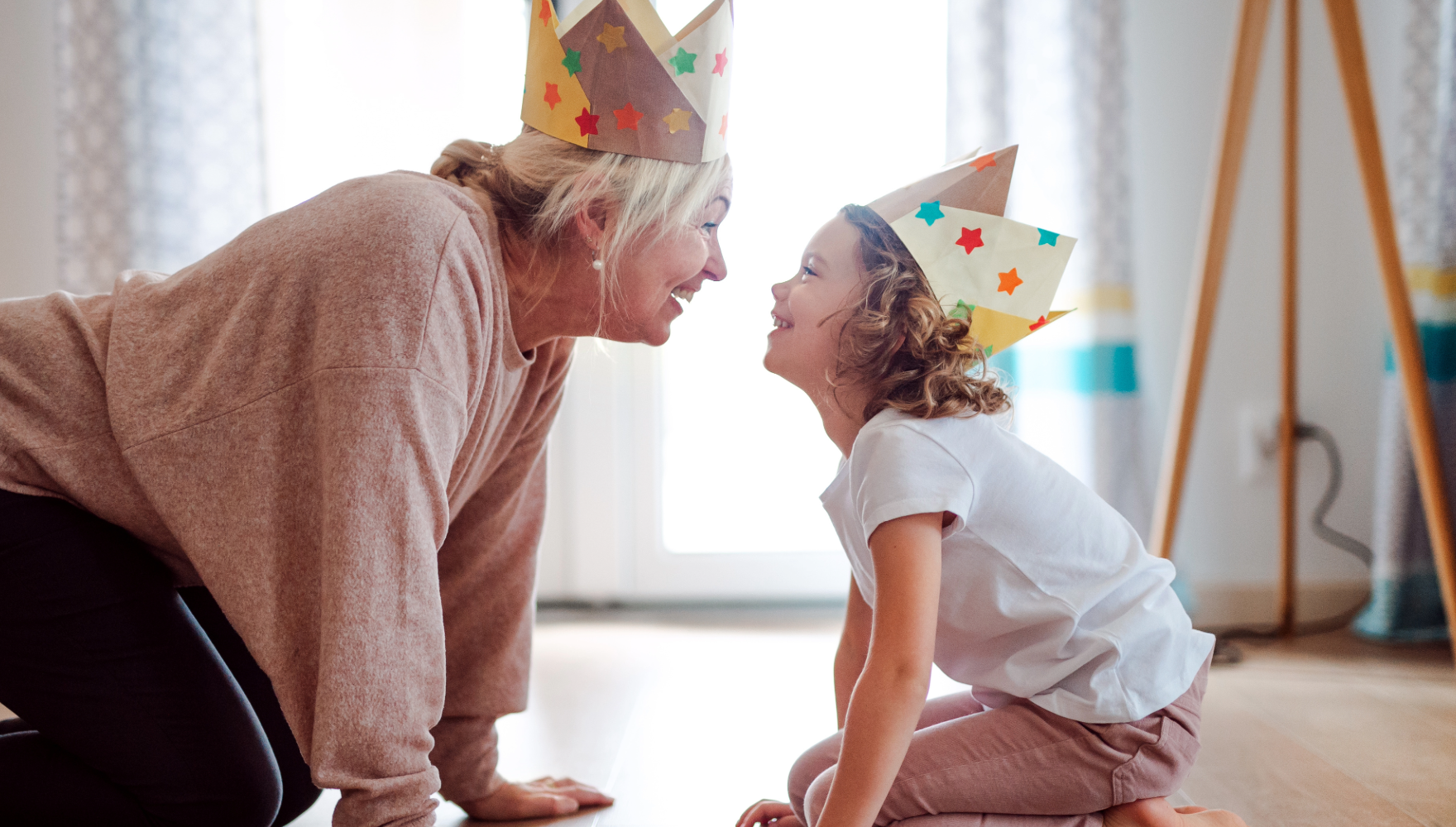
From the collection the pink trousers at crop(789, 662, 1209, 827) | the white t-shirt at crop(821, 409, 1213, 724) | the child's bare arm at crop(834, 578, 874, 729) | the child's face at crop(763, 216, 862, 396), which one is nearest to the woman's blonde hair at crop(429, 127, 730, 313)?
the child's face at crop(763, 216, 862, 396)

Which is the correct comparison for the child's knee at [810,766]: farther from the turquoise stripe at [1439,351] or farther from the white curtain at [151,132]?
the white curtain at [151,132]

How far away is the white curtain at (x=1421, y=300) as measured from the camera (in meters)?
1.86

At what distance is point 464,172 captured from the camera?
42.8 inches

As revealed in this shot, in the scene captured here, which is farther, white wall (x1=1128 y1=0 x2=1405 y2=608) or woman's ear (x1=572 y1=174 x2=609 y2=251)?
white wall (x1=1128 y1=0 x2=1405 y2=608)

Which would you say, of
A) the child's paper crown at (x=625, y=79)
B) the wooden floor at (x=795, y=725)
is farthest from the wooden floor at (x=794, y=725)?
the child's paper crown at (x=625, y=79)

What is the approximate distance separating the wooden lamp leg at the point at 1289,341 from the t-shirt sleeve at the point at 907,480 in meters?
1.40

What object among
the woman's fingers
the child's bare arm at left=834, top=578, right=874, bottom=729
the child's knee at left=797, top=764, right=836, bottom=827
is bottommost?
the woman's fingers

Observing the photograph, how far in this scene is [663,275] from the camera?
108cm

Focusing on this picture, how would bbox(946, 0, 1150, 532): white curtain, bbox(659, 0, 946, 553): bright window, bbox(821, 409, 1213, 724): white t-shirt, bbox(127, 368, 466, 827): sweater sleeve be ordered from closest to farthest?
bbox(127, 368, 466, 827): sweater sleeve
bbox(821, 409, 1213, 724): white t-shirt
bbox(946, 0, 1150, 532): white curtain
bbox(659, 0, 946, 553): bright window

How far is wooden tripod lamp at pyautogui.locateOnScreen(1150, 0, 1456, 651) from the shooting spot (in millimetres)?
1651

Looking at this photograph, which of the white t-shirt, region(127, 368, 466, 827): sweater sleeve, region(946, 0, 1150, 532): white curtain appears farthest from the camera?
region(946, 0, 1150, 532): white curtain

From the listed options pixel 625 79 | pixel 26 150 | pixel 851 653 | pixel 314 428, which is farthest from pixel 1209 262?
pixel 26 150

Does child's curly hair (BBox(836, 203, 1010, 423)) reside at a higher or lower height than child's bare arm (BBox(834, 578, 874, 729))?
higher

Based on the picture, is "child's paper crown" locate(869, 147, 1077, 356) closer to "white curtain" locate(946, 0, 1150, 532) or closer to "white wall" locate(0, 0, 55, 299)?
"white curtain" locate(946, 0, 1150, 532)
